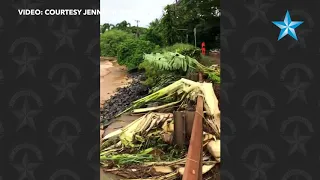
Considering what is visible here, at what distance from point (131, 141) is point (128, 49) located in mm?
11948

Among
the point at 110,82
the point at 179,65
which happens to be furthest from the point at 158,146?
the point at 110,82

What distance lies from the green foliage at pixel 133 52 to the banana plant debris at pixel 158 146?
31.3 ft

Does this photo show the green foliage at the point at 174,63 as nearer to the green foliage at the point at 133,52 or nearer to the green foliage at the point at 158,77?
the green foliage at the point at 158,77

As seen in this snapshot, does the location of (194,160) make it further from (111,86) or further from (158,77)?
(111,86)

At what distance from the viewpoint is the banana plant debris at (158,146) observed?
112 inches

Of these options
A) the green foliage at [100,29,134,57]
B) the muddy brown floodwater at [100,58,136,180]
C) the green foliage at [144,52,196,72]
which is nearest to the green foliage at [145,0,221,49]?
the muddy brown floodwater at [100,58,136,180]

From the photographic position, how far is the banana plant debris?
2844 mm

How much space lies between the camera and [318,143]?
2.40 meters

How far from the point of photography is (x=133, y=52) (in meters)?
14.9

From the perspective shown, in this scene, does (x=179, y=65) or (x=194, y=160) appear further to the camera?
(x=179, y=65)

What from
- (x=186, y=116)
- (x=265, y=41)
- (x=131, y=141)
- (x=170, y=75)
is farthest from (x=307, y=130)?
(x=170, y=75)

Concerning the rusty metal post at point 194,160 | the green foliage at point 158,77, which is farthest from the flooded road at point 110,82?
the rusty metal post at point 194,160

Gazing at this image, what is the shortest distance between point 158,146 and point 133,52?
11.8 metres
